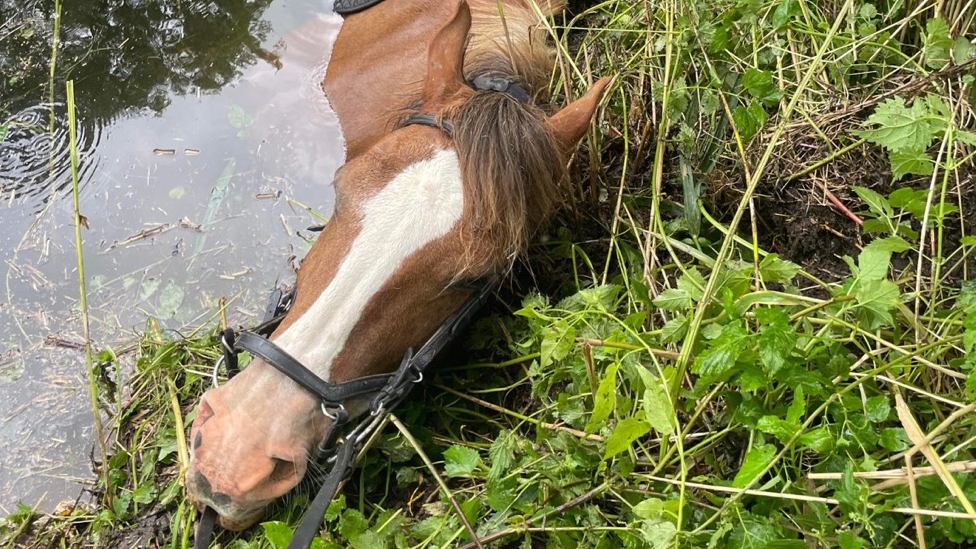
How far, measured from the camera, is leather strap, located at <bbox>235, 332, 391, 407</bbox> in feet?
5.90

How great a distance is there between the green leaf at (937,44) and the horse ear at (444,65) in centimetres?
139

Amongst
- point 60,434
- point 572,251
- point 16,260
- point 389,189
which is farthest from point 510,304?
point 16,260

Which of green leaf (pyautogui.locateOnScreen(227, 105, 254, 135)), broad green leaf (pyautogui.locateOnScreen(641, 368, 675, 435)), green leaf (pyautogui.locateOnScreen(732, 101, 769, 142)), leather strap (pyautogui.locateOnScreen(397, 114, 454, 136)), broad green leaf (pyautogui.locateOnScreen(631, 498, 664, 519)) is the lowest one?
broad green leaf (pyautogui.locateOnScreen(631, 498, 664, 519))

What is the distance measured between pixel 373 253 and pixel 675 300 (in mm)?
848

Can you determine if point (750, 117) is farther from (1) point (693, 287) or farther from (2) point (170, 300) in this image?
(2) point (170, 300)

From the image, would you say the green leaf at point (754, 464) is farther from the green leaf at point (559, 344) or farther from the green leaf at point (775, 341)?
the green leaf at point (559, 344)

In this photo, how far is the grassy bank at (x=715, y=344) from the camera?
52.7 inches

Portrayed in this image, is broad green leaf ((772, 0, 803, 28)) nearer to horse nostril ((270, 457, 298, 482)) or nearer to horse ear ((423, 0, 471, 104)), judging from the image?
horse ear ((423, 0, 471, 104))

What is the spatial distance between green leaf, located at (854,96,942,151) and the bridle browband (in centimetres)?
116

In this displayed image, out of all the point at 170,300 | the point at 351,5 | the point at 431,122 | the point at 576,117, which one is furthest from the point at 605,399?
the point at 351,5

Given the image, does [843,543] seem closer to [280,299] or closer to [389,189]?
[389,189]

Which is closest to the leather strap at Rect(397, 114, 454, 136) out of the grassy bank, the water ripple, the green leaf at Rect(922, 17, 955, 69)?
the grassy bank

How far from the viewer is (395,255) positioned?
6.20 feet

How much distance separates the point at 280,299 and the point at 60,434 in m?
1.13
